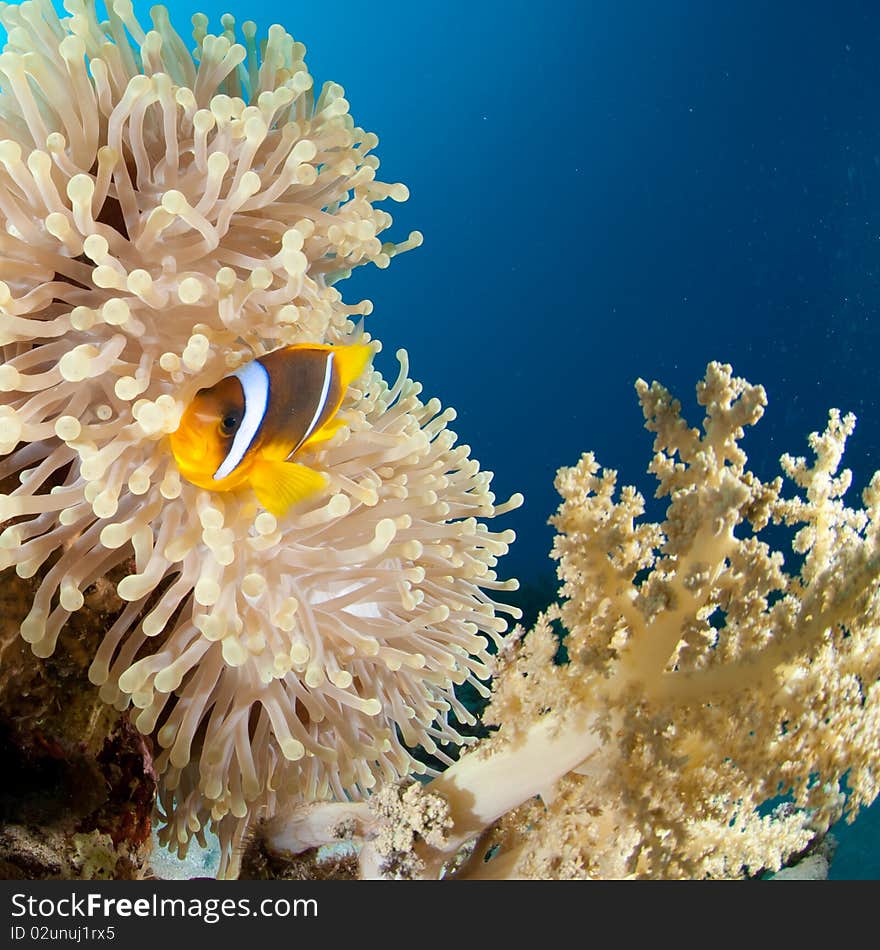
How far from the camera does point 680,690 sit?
1.12m

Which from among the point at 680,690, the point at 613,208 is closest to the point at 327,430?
the point at 680,690

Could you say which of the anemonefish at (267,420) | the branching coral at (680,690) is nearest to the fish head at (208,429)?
the anemonefish at (267,420)

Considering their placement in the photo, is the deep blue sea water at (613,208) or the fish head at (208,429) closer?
the fish head at (208,429)

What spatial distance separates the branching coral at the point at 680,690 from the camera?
3.58 feet

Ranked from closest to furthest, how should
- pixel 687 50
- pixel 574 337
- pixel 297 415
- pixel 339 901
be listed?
1. pixel 297 415
2. pixel 339 901
3. pixel 687 50
4. pixel 574 337

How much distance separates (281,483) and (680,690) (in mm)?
658

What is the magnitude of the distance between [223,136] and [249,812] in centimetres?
106

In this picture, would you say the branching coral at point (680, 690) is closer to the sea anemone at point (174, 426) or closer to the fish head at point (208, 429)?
the sea anemone at point (174, 426)

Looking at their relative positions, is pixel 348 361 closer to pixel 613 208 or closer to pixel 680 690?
pixel 680 690

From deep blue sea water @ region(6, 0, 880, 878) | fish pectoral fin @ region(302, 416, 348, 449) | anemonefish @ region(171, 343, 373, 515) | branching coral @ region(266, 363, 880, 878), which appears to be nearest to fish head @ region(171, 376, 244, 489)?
anemonefish @ region(171, 343, 373, 515)

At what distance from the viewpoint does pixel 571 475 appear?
1.29m

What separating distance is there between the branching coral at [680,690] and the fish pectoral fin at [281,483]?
515 millimetres

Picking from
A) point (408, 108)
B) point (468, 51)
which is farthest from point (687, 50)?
point (408, 108)

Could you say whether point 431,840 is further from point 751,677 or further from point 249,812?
point 751,677
